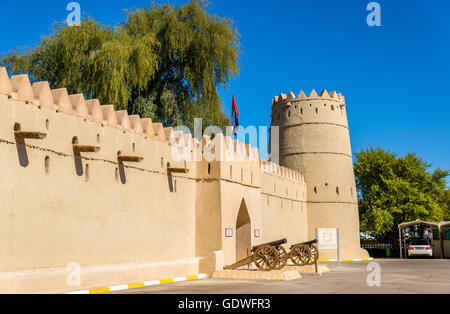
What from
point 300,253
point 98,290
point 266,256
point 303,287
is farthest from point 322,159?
point 98,290

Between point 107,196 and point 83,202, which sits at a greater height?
point 107,196

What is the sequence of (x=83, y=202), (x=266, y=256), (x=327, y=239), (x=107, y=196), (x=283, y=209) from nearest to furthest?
(x=83, y=202) → (x=107, y=196) → (x=266, y=256) → (x=327, y=239) → (x=283, y=209)

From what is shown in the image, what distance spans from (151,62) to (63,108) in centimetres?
1075

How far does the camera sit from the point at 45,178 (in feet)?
34.5

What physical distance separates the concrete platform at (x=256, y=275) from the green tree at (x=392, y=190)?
17333 millimetres

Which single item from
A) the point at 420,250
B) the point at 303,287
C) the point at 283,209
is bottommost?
the point at 303,287

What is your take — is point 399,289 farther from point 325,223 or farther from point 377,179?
point 377,179

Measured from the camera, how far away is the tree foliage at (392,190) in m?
30.5

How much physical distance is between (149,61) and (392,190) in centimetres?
1752

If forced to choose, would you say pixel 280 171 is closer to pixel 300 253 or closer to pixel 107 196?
pixel 300 253

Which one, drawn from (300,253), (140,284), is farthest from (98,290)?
(300,253)

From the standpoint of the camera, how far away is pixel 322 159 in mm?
27641

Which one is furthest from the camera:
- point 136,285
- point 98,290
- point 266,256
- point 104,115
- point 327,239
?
point 327,239

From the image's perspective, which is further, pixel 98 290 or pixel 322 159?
pixel 322 159
